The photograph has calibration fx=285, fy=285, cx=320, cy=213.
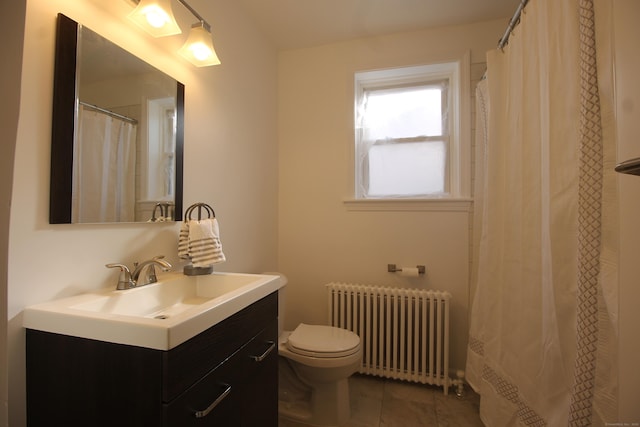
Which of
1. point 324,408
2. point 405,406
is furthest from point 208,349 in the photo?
point 405,406

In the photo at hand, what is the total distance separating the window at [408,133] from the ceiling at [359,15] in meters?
0.27

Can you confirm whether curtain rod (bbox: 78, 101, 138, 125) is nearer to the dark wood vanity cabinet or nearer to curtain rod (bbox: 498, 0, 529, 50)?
the dark wood vanity cabinet

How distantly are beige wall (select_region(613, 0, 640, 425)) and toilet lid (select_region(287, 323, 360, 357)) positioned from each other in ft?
3.42

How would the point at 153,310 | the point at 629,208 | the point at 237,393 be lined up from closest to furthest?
the point at 629,208 < the point at 237,393 < the point at 153,310

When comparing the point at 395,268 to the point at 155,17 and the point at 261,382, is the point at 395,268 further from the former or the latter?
the point at 155,17

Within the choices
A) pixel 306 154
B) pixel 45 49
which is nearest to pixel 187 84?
pixel 45 49

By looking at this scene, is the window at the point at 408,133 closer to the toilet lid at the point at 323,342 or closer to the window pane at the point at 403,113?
the window pane at the point at 403,113

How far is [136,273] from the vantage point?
1.02 m

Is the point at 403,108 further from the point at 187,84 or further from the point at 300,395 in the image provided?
the point at 300,395

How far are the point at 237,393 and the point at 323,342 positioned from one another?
712mm

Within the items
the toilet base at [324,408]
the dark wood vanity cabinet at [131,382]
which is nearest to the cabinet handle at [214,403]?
the dark wood vanity cabinet at [131,382]

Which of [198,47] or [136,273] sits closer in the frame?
[136,273]

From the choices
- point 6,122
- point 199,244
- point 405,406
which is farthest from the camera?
point 405,406

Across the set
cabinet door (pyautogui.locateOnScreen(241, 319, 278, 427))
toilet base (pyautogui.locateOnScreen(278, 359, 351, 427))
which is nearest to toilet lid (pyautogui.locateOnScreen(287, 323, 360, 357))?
toilet base (pyautogui.locateOnScreen(278, 359, 351, 427))
